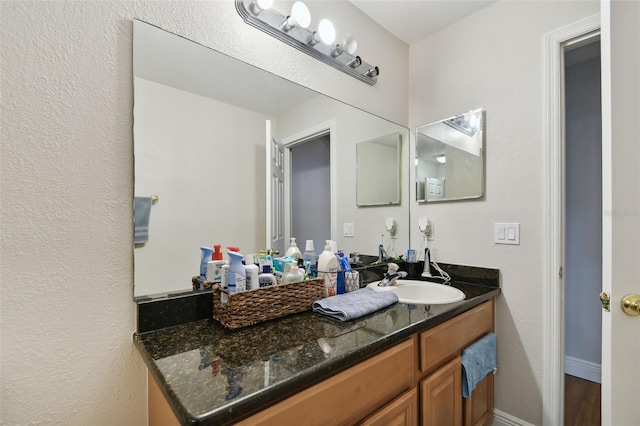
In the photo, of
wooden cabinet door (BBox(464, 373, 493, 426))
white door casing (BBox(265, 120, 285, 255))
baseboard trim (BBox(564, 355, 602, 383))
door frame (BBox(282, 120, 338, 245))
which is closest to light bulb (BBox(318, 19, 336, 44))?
door frame (BBox(282, 120, 338, 245))

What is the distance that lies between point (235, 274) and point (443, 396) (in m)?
0.95

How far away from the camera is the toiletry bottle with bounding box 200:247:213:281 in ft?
3.69

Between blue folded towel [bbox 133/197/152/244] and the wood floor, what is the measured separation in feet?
7.98

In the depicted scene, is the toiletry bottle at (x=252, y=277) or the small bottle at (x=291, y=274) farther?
the small bottle at (x=291, y=274)

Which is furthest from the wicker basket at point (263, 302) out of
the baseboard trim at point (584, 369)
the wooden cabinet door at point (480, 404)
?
the baseboard trim at point (584, 369)

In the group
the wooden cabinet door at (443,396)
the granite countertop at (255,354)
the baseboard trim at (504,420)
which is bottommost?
the baseboard trim at (504,420)

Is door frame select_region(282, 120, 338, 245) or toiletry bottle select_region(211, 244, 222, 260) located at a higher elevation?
door frame select_region(282, 120, 338, 245)

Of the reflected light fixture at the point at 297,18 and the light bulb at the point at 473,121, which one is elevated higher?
the reflected light fixture at the point at 297,18

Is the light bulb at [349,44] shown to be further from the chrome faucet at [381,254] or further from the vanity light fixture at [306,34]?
the chrome faucet at [381,254]

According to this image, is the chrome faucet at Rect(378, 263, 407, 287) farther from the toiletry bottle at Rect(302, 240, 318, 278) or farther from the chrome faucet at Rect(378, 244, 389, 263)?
the toiletry bottle at Rect(302, 240, 318, 278)

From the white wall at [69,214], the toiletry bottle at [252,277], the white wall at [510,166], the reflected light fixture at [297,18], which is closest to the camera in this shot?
the white wall at [69,214]

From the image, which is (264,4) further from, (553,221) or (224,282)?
(553,221)

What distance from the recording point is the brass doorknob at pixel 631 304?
0.98 m

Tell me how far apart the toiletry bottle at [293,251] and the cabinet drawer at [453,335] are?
2.07ft
